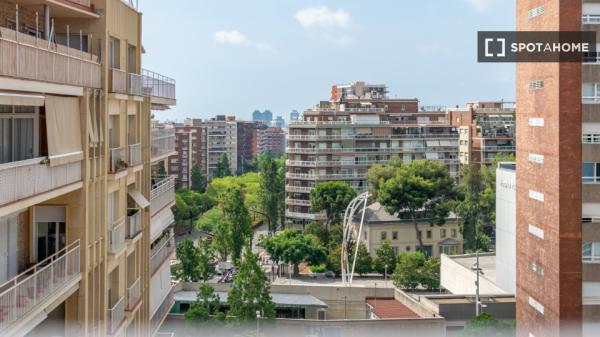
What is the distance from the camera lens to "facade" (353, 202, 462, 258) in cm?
5069

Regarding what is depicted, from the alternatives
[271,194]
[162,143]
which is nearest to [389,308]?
[162,143]

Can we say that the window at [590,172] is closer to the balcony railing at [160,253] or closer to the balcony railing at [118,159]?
the balcony railing at [160,253]

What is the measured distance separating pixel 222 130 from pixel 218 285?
9184 centimetres

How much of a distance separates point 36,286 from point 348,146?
166 feet

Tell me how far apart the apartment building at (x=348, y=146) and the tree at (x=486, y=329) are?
1247 inches

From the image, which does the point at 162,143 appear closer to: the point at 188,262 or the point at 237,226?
the point at 188,262

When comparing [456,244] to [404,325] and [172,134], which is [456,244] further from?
[172,134]

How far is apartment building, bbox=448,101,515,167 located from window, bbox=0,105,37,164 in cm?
5674

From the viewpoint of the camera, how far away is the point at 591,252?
19.8 m

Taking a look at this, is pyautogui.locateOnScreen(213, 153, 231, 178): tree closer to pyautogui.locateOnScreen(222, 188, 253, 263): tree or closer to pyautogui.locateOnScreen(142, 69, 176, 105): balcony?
pyautogui.locateOnScreen(222, 188, 253, 263): tree

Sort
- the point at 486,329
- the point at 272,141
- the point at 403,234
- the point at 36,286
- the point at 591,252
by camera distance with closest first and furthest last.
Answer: the point at 36,286 → the point at 591,252 → the point at 486,329 → the point at 403,234 → the point at 272,141

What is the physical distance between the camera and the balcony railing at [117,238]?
477 inches

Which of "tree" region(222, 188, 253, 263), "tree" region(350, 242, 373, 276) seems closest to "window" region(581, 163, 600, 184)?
"tree" region(350, 242, 373, 276)

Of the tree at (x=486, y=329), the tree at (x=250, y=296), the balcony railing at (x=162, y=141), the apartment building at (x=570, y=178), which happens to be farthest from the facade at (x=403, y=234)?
the balcony railing at (x=162, y=141)
